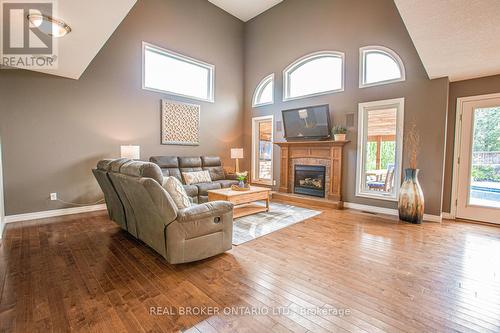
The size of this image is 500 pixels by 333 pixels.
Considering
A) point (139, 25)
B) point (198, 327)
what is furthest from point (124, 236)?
point (139, 25)

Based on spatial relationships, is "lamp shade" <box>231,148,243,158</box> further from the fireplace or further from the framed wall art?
the fireplace

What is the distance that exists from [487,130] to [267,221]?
401cm

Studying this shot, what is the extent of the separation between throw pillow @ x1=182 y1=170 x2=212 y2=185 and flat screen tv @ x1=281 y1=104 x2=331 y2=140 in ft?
7.39

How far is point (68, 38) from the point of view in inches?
118

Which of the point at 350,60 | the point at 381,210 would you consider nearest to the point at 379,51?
the point at 350,60

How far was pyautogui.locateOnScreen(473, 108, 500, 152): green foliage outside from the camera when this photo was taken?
3824 mm

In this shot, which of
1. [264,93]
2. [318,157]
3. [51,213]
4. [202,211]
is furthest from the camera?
[264,93]

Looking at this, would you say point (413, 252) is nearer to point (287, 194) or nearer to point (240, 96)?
point (287, 194)

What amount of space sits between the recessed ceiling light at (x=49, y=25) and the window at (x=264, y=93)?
462cm

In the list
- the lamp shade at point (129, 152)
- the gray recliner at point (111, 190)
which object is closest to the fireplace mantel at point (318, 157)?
the lamp shade at point (129, 152)

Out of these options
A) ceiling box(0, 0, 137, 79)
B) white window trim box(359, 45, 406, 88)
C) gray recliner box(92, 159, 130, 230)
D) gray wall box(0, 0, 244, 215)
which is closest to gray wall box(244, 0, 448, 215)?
white window trim box(359, 45, 406, 88)

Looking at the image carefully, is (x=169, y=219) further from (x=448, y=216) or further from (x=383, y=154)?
(x=448, y=216)

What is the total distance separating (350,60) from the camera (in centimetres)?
499

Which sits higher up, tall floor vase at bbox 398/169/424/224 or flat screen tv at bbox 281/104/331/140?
flat screen tv at bbox 281/104/331/140
